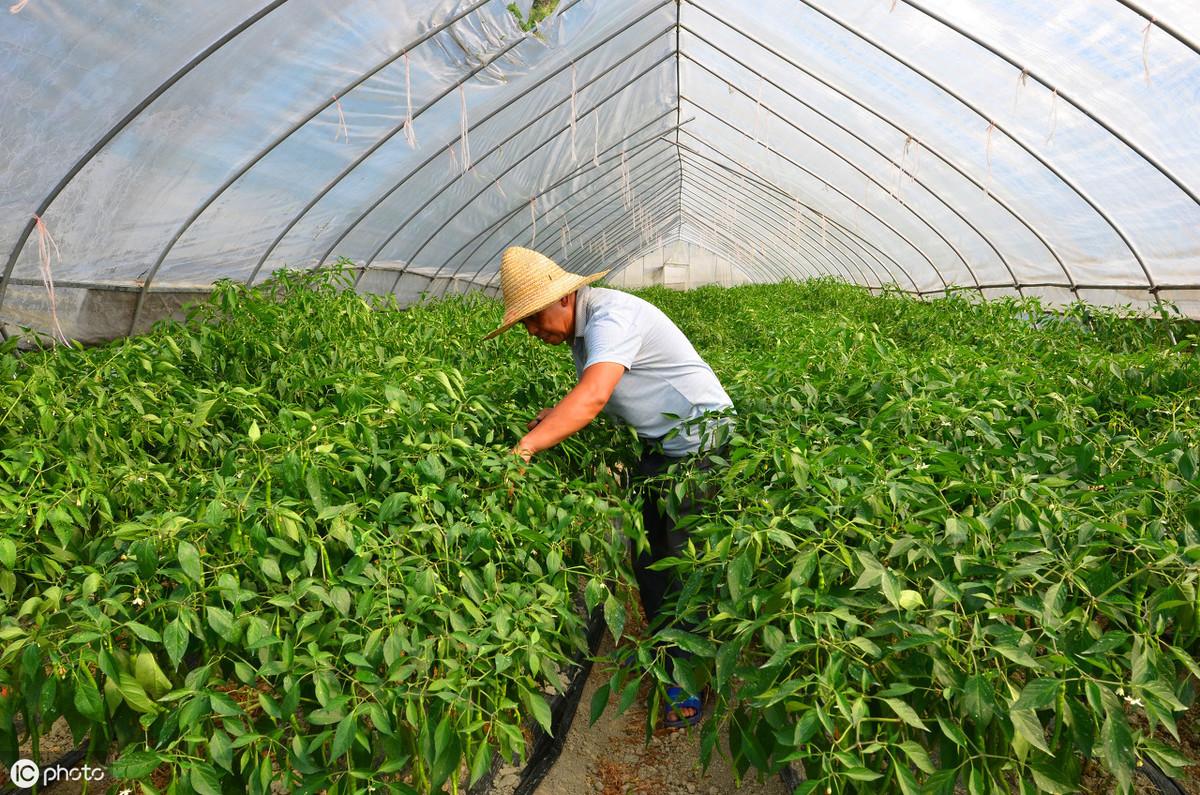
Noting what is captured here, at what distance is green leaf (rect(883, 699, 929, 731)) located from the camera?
1.29m

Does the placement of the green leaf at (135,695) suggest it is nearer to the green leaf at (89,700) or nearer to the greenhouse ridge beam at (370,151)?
the green leaf at (89,700)

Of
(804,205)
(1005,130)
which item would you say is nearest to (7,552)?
(1005,130)

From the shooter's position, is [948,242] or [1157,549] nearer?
[1157,549]

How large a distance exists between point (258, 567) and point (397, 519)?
342mm

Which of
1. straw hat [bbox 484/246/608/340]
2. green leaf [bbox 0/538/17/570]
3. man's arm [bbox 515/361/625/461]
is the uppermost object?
straw hat [bbox 484/246/608/340]

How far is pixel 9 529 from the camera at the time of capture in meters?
1.77

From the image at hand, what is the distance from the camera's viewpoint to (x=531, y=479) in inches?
85.7

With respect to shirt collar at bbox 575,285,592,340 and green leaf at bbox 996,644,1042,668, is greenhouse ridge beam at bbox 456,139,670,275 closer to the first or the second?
shirt collar at bbox 575,285,592,340

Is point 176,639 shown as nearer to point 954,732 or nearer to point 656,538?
point 954,732

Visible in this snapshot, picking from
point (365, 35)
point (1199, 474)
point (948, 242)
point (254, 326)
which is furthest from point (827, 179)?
point (1199, 474)

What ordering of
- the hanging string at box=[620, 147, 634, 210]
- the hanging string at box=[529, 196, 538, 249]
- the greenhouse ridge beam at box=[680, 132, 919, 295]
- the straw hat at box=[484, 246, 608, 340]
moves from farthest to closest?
the greenhouse ridge beam at box=[680, 132, 919, 295] → the hanging string at box=[620, 147, 634, 210] → the hanging string at box=[529, 196, 538, 249] → the straw hat at box=[484, 246, 608, 340]

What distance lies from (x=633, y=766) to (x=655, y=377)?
4.16 ft

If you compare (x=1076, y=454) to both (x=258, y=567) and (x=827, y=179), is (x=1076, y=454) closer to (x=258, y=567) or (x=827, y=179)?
(x=258, y=567)

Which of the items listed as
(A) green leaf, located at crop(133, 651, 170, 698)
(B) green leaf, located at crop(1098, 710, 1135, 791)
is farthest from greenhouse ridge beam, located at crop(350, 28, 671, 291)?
(B) green leaf, located at crop(1098, 710, 1135, 791)
